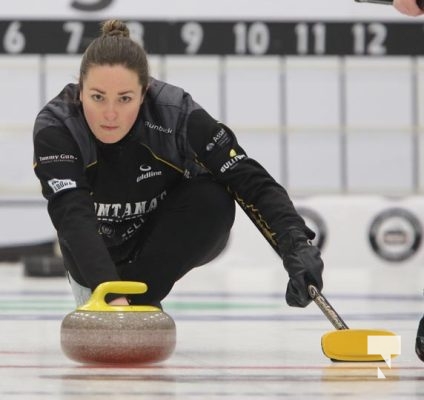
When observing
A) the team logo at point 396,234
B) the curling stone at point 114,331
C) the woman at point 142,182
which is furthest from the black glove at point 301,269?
the team logo at point 396,234

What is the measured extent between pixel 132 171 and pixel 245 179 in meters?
0.38

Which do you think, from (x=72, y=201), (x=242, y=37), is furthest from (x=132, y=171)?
(x=242, y=37)

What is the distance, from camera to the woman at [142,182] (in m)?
3.52

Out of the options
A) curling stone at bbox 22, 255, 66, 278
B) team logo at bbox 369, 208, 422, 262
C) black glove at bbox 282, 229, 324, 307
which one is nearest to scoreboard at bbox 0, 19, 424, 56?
team logo at bbox 369, 208, 422, 262

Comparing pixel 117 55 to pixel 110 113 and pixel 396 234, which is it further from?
pixel 396 234

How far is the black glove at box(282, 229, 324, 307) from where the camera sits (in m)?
3.40

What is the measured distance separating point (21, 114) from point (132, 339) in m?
12.0

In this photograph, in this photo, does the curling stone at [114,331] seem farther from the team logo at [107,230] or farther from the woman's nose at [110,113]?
the team logo at [107,230]

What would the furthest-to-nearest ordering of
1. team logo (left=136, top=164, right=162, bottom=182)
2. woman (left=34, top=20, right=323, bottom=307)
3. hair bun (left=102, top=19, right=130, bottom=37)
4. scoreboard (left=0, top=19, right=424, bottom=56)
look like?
scoreboard (left=0, top=19, right=424, bottom=56) → team logo (left=136, top=164, right=162, bottom=182) → hair bun (left=102, top=19, right=130, bottom=37) → woman (left=34, top=20, right=323, bottom=307)

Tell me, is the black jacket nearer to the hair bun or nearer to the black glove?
the black glove

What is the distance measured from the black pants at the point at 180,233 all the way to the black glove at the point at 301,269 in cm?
53

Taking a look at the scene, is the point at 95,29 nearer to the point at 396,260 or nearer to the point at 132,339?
the point at 396,260

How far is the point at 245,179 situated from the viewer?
12.2ft

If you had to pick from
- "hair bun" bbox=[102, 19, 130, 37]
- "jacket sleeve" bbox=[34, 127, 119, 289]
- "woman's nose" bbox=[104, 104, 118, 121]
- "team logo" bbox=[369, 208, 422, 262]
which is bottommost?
"team logo" bbox=[369, 208, 422, 262]
